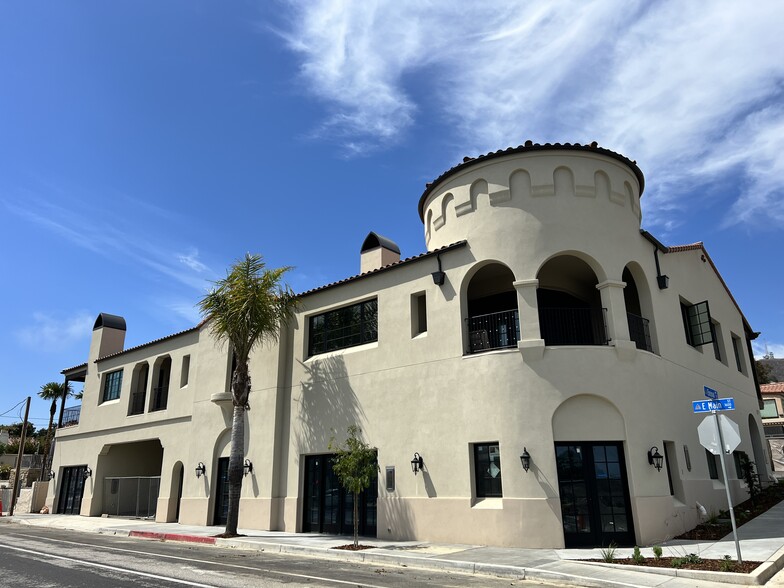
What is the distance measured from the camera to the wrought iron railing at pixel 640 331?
16156mm

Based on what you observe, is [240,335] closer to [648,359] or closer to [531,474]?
[531,474]

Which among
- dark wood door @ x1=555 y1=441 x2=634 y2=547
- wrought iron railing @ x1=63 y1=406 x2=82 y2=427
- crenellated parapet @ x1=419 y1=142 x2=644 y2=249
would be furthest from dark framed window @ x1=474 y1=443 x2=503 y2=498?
wrought iron railing @ x1=63 y1=406 x2=82 y2=427

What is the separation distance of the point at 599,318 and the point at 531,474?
5.79m

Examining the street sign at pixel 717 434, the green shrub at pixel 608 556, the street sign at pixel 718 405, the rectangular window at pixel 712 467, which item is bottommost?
the green shrub at pixel 608 556

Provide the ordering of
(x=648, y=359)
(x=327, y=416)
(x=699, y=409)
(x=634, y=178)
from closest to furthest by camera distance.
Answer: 1. (x=699, y=409)
2. (x=648, y=359)
3. (x=634, y=178)
4. (x=327, y=416)

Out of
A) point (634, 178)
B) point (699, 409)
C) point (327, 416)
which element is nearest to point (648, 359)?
point (699, 409)

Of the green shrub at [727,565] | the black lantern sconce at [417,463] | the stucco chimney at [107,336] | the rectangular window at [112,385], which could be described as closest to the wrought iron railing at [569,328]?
the black lantern sconce at [417,463]

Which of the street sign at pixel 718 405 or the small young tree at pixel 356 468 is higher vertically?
the street sign at pixel 718 405

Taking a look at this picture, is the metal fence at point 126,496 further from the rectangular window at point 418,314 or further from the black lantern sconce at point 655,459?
the black lantern sconce at point 655,459

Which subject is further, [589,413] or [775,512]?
[775,512]

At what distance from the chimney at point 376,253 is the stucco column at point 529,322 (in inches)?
257

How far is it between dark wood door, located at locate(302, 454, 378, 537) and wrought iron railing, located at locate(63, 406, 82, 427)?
19245 millimetres

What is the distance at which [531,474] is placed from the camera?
45.4 feet

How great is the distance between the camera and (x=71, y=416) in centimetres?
3247
